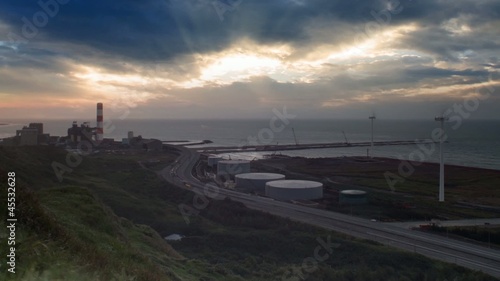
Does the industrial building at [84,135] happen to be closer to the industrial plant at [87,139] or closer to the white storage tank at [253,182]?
the industrial plant at [87,139]

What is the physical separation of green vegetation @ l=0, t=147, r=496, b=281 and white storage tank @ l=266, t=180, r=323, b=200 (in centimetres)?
948

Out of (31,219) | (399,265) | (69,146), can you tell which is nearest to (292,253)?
(399,265)

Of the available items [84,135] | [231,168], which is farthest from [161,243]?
[84,135]

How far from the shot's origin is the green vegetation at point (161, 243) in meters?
9.68

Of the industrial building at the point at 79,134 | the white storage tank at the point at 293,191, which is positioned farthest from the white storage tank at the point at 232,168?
the industrial building at the point at 79,134

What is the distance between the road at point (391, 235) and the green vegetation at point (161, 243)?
2.09 m

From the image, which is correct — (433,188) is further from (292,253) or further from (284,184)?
(292,253)

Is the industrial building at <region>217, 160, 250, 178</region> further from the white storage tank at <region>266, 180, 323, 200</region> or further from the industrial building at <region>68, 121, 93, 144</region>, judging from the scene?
the industrial building at <region>68, 121, 93, 144</region>

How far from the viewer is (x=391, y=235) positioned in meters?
34.6

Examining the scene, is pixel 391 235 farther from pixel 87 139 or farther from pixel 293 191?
pixel 87 139

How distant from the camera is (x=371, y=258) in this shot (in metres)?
28.5

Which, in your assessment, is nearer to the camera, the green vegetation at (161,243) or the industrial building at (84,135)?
the green vegetation at (161,243)

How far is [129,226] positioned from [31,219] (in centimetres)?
1628

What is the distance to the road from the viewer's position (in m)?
A: 28.6
